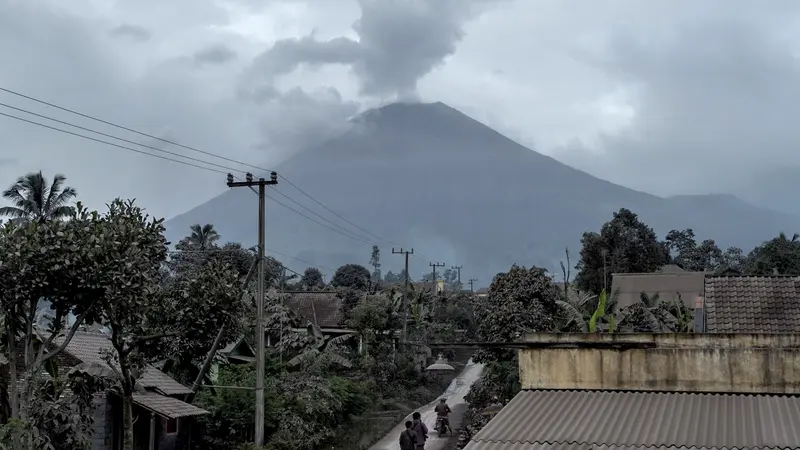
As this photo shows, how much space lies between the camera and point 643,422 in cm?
1161

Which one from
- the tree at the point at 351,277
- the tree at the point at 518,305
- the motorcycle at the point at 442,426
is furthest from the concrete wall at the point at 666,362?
the tree at the point at 351,277

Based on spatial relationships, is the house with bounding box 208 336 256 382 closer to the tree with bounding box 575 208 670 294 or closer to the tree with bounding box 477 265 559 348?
the tree with bounding box 477 265 559 348

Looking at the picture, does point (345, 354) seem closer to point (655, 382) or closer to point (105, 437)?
point (105, 437)

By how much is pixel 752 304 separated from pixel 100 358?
17965mm

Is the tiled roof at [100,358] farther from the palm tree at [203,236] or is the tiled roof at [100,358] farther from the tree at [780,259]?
the palm tree at [203,236]

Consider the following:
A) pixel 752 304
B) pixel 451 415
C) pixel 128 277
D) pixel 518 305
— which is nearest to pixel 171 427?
pixel 128 277

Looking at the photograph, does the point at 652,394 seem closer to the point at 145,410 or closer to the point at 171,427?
the point at 145,410

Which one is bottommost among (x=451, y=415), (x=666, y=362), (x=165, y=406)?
(x=451, y=415)

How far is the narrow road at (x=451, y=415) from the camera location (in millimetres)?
25391

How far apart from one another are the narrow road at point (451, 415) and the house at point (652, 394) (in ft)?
39.2

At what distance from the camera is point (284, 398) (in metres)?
26.6

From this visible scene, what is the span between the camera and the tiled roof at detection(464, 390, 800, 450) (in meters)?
10.8

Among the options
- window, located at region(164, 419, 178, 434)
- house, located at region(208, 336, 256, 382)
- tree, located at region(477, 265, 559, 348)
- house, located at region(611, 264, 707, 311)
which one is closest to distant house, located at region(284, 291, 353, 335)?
house, located at region(208, 336, 256, 382)

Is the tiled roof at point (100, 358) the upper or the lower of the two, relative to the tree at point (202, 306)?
lower
